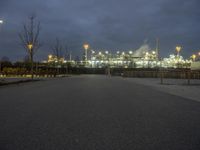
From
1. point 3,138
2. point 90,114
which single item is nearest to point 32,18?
point 90,114

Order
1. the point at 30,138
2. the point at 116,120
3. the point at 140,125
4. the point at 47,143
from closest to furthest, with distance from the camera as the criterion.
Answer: the point at 47,143 < the point at 30,138 < the point at 140,125 < the point at 116,120

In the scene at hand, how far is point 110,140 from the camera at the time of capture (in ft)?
20.0

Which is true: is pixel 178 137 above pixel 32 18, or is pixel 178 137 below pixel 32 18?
below

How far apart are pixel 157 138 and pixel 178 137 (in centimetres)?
Result: 52

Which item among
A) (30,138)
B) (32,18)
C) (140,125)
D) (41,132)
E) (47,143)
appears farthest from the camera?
(32,18)

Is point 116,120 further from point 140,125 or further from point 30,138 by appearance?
point 30,138

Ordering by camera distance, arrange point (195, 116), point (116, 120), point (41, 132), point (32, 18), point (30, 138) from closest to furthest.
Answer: point (30, 138) < point (41, 132) < point (116, 120) < point (195, 116) < point (32, 18)

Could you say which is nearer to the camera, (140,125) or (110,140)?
(110,140)

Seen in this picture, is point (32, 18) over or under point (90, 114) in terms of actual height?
over

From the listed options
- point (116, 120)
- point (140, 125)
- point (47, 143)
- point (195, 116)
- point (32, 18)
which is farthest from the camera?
point (32, 18)

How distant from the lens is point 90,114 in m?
9.66

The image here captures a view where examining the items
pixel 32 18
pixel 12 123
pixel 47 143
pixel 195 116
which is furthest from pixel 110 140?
pixel 32 18

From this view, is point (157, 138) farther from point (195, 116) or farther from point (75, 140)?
point (195, 116)

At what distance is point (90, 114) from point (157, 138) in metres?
3.72
